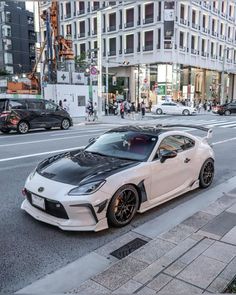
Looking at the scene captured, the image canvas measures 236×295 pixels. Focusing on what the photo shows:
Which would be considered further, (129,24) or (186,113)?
(129,24)

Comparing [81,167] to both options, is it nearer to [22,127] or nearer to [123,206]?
[123,206]

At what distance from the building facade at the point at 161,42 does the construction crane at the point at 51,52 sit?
517 inches

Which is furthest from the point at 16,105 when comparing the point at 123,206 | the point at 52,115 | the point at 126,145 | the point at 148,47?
the point at 148,47

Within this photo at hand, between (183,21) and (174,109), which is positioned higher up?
(183,21)

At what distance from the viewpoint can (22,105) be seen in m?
16.7

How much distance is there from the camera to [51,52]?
30078mm

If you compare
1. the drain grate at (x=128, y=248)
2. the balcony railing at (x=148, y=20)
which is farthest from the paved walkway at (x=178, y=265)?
the balcony railing at (x=148, y=20)

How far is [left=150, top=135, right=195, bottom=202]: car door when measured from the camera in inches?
203

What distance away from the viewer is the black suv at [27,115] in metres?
16.2

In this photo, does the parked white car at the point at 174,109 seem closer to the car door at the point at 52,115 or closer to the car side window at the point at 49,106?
the car door at the point at 52,115

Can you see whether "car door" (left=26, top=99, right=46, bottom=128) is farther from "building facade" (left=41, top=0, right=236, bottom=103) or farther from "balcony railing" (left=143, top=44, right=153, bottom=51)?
"balcony railing" (left=143, top=44, right=153, bottom=51)

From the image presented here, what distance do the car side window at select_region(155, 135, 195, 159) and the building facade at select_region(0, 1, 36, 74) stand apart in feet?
244

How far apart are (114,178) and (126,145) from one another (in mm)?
1197

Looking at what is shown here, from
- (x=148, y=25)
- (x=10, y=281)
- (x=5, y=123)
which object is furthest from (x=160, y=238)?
(x=148, y=25)
